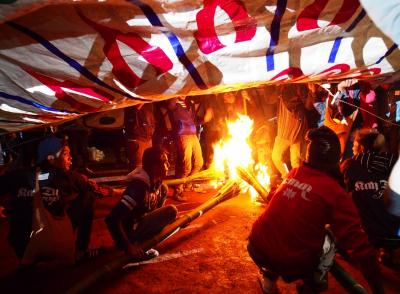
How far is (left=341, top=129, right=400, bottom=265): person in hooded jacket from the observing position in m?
4.23

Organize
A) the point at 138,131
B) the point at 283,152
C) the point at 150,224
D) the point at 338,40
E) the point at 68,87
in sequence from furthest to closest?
the point at 283,152
the point at 138,131
the point at 150,224
the point at 68,87
the point at 338,40

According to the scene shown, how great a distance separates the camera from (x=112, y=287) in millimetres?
4172

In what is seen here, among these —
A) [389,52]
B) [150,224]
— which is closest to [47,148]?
[150,224]

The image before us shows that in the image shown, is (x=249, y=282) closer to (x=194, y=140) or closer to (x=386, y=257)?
(x=386, y=257)

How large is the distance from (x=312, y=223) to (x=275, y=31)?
1.94 m

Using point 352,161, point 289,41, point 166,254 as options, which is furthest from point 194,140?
point 289,41

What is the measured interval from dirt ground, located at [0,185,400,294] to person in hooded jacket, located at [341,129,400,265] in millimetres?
551

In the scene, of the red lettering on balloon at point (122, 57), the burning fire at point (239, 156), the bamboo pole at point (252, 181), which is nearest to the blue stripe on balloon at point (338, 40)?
the red lettering on balloon at point (122, 57)

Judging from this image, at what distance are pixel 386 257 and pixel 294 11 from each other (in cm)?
405

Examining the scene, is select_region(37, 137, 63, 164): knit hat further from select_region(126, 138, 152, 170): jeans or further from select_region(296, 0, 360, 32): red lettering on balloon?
select_region(296, 0, 360, 32): red lettering on balloon

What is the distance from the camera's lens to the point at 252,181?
6.59m

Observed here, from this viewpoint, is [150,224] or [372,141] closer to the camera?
[372,141]

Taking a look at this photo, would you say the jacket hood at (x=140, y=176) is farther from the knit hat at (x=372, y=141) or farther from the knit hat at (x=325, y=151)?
the knit hat at (x=372, y=141)

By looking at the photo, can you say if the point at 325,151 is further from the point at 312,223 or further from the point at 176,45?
the point at 176,45
